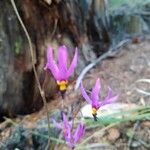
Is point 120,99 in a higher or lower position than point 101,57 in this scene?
lower

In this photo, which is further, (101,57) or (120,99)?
(101,57)

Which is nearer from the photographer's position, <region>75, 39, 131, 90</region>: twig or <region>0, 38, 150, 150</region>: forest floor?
<region>0, 38, 150, 150</region>: forest floor

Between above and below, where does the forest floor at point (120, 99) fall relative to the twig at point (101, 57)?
below

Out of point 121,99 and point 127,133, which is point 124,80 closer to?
point 121,99

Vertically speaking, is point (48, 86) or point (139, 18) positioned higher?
point (139, 18)

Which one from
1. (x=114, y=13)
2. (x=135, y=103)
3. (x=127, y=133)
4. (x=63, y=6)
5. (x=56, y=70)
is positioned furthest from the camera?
(x=114, y=13)

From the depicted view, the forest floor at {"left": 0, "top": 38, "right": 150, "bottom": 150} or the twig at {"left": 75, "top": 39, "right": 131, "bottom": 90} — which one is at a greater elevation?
the twig at {"left": 75, "top": 39, "right": 131, "bottom": 90}

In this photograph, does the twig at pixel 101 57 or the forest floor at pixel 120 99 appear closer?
the forest floor at pixel 120 99

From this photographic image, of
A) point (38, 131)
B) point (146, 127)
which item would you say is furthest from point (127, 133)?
point (38, 131)
